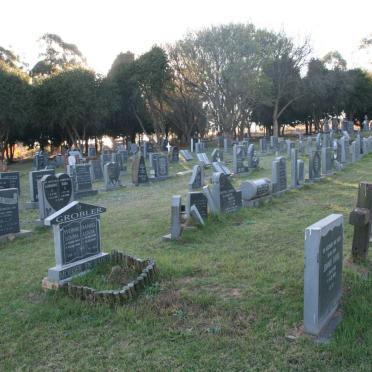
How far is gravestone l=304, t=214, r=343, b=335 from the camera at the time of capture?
4.23 meters

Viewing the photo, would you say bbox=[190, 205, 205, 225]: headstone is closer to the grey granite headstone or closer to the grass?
the grass

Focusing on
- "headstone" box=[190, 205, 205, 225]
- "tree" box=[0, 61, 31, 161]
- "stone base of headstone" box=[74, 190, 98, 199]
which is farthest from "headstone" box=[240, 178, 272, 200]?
"tree" box=[0, 61, 31, 161]

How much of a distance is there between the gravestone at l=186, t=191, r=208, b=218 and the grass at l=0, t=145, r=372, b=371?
0.89 m

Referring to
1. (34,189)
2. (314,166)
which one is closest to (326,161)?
(314,166)

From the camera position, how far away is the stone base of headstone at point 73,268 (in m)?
5.94

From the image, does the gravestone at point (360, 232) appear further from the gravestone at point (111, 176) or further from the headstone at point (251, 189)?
the gravestone at point (111, 176)

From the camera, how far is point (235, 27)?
123 ft

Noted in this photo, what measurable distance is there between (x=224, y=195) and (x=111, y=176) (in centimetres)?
809

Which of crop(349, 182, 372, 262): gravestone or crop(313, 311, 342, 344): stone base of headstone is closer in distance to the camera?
crop(313, 311, 342, 344): stone base of headstone

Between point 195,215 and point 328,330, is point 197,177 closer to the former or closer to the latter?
point 195,215

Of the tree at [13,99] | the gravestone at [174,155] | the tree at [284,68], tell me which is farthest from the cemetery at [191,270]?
the tree at [284,68]

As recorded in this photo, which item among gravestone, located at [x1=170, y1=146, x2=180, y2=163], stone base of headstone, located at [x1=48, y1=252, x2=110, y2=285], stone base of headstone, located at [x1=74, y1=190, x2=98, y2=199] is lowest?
stone base of headstone, located at [x1=74, y1=190, x2=98, y2=199]

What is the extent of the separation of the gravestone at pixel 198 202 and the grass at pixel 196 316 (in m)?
0.89

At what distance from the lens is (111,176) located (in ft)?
57.7
